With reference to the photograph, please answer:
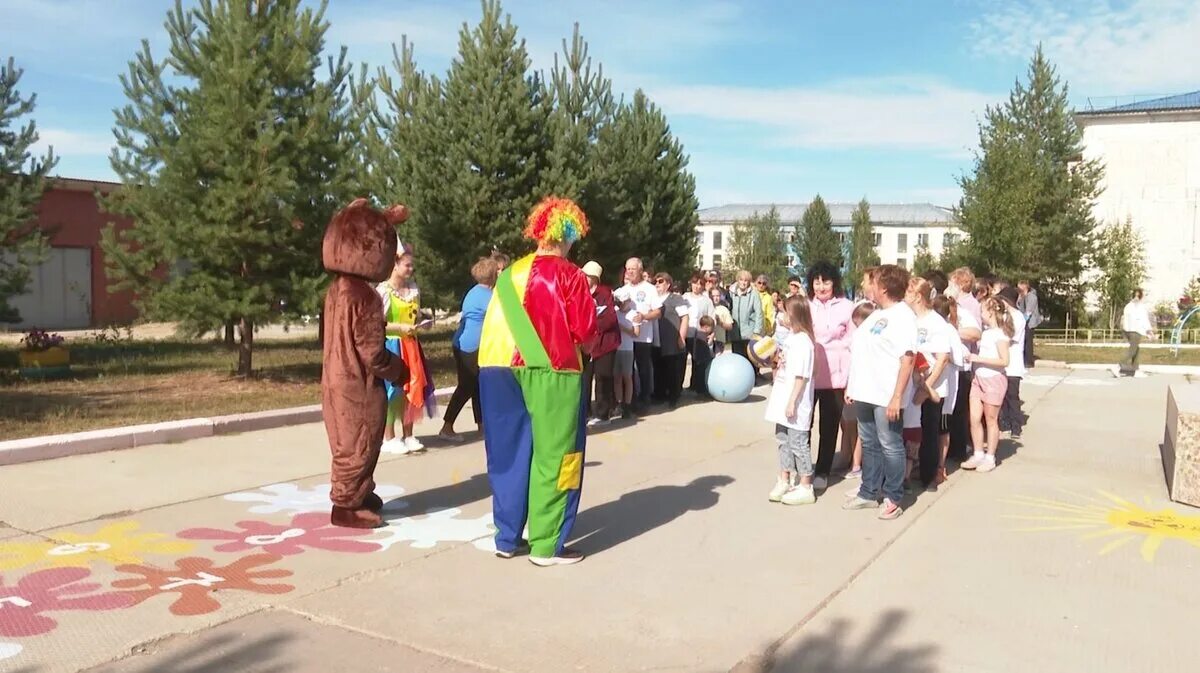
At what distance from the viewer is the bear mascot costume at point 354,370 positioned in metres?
5.81

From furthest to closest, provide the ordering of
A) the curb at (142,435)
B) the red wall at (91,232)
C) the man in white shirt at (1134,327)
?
1. the red wall at (91,232)
2. the man in white shirt at (1134,327)
3. the curb at (142,435)

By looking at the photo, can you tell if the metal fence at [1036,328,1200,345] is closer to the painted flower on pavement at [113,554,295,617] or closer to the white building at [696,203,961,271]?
the painted flower on pavement at [113,554,295,617]

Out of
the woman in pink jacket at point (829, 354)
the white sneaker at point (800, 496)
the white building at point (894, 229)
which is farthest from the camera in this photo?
the white building at point (894, 229)

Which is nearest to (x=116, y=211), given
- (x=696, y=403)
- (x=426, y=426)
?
(x=426, y=426)

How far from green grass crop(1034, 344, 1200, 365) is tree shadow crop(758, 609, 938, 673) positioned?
18.0 m

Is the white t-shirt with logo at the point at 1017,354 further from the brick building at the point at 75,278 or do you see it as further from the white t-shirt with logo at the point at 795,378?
the brick building at the point at 75,278

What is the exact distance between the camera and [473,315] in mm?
8414

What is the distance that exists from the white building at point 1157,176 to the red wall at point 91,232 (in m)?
37.3

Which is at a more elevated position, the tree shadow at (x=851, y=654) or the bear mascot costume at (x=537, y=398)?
the bear mascot costume at (x=537, y=398)

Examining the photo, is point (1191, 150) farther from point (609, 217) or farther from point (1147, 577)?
point (1147, 577)

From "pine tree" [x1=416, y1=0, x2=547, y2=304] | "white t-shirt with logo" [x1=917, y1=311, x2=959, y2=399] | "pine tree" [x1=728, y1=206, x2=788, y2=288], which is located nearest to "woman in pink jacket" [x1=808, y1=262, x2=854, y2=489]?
"white t-shirt with logo" [x1=917, y1=311, x2=959, y2=399]

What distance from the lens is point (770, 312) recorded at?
15273 mm

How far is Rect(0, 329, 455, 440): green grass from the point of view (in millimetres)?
9430

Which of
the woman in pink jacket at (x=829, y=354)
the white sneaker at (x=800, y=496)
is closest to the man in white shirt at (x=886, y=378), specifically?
the white sneaker at (x=800, y=496)
